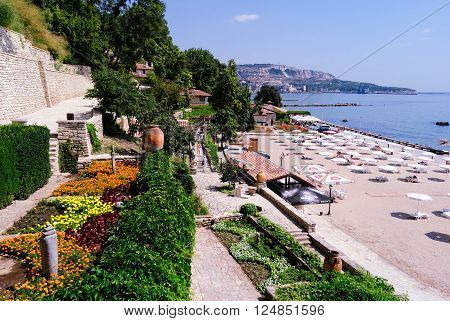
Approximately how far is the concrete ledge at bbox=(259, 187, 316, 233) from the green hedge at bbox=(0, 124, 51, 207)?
35.3 ft

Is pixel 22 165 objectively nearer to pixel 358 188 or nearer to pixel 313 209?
pixel 313 209

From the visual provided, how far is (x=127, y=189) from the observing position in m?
12.5

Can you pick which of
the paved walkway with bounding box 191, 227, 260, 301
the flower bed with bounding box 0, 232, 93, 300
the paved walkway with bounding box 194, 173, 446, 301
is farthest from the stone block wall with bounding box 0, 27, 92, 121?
the paved walkway with bounding box 191, 227, 260, 301

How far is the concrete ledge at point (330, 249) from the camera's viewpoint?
37.6 ft

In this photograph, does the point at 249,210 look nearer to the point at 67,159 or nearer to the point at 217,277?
the point at 217,277

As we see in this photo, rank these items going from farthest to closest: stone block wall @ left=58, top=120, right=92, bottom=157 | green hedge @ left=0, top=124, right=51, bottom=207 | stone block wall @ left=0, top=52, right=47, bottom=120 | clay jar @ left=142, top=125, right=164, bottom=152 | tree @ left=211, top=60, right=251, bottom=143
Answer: tree @ left=211, top=60, right=251, bottom=143
stone block wall @ left=0, top=52, right=47, bottom=120
stone block wall @ left=58, top=120, right=92, bottom=157
clay jar @ left=142, top=125, right=164, bottom=152
green hedge @ left=0, top=124, right=51, bottom=207

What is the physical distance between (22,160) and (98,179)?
2763 millimetres

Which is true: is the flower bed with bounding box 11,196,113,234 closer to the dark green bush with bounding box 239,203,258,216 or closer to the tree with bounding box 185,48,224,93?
the dark green bush with bounding box 239,203,258,216

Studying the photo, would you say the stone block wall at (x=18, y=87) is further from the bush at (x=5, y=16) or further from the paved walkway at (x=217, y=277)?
the paved walkway at (x=217, y=277)

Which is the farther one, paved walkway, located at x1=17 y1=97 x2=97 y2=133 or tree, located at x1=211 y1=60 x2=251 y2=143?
tree, located at x1=211 y1=60 x2=251 y2=143

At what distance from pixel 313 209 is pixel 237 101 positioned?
32.5 meters

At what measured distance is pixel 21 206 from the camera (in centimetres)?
1143

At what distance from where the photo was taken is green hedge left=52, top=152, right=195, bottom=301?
475 cm

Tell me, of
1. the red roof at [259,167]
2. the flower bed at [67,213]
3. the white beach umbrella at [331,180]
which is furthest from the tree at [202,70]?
the flower bed at [67,213]
